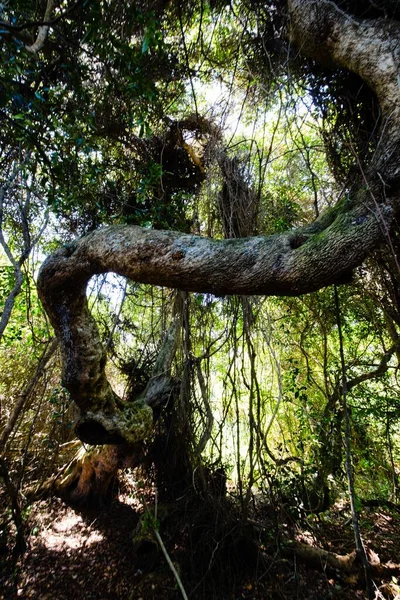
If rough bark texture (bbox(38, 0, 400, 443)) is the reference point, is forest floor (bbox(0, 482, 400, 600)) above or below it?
below

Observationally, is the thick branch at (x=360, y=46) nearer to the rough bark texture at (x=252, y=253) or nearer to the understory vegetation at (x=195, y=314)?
the rough bark texture at (x=252, y=253)

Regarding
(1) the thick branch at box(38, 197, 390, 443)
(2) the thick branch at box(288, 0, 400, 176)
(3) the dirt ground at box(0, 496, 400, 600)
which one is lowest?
(3) the dirt ground at box(0, 496, 400, 600)

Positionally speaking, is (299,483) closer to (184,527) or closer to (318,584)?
(318,584)

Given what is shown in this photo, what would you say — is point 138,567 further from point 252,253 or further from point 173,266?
point 252,253

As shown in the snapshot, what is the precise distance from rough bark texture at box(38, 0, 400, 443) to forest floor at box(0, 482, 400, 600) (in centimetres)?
147

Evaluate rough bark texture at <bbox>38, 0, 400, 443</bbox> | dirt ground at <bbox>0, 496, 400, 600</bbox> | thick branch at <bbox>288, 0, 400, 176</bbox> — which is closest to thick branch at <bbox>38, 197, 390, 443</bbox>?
rough bark texture at <bbox>38, 0, 400, 443</bbox>

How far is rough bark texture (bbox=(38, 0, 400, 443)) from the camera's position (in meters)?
1.15

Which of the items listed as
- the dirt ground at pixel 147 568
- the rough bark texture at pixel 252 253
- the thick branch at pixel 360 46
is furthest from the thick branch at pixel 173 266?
the dirt ground at pixel 147 568

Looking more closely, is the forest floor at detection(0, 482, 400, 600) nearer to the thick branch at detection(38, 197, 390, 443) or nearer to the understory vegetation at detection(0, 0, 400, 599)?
the understory vegetation at detection(0, 0, 400, 599)

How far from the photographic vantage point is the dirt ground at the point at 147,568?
7.57 ft

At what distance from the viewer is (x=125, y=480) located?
3863 millimetres

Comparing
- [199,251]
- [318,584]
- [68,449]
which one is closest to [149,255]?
[199,251]

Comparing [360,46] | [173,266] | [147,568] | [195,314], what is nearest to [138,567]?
[147,568]

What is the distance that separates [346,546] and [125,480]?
2.66 metres
